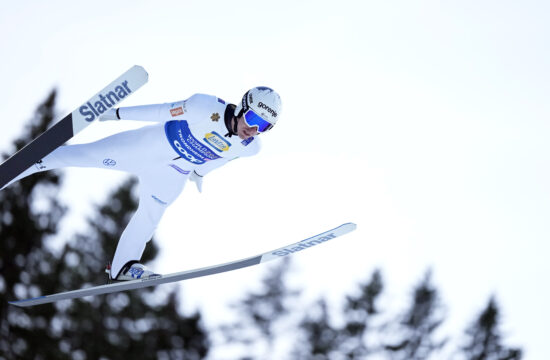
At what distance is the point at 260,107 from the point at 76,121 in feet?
5.53

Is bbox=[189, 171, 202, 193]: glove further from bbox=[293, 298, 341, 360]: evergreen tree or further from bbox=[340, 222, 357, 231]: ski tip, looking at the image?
bbox=[293, 298, 341, 360]: evergreen tree

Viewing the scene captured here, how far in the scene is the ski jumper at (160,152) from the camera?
733 cm

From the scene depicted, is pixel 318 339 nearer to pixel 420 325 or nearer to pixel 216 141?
pixel 420 325

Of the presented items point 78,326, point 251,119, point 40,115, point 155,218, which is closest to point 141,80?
point 251,119

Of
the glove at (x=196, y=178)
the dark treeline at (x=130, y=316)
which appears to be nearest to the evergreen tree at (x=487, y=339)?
the dark treeline at (x=130, y=316)

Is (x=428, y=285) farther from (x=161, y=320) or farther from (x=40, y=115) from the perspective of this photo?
(x=40, y=115)

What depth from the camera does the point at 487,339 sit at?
1026 inches

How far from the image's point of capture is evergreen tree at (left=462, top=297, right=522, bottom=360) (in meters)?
25.7

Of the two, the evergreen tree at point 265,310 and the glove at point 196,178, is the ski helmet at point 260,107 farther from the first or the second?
the evergreen tree at point 265,310

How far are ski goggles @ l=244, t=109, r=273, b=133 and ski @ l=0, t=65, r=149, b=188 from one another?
1206 mm

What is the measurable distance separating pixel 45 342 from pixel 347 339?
1016cm

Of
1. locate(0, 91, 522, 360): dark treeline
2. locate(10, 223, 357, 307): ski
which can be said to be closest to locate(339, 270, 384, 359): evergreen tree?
locate(0, 91, 522, 360): dark treeline

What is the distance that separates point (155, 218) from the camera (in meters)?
8.10

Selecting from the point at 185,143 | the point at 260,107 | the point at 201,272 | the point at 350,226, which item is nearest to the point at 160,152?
the point at 185,143
